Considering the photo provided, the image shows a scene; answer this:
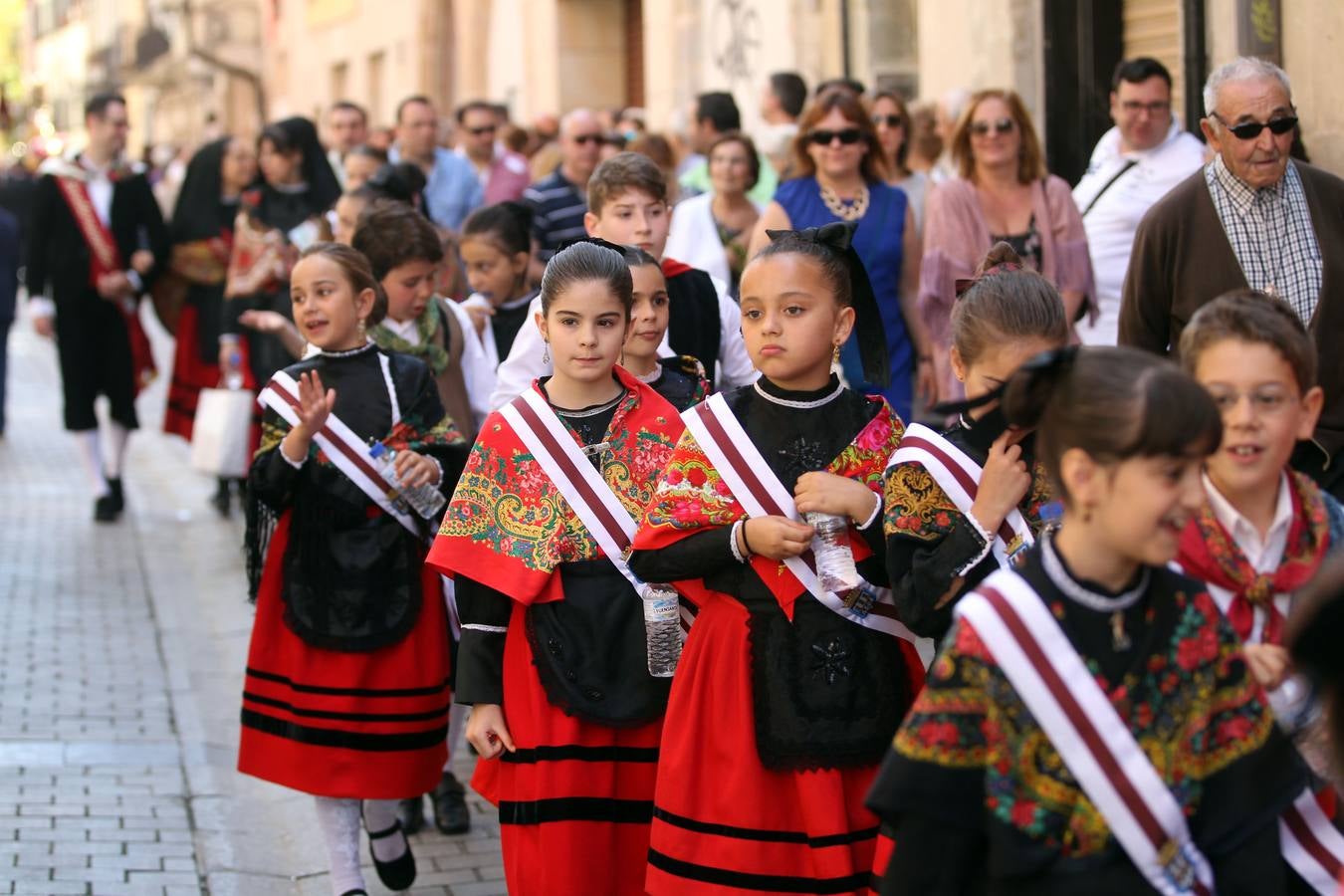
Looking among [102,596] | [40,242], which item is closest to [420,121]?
[40,242]

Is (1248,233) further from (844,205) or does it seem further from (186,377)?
(186,377)

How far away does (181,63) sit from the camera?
56344 millimetres

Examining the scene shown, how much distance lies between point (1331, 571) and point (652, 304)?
3188 mm

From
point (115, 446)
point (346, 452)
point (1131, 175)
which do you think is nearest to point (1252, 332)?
point (346, 452)

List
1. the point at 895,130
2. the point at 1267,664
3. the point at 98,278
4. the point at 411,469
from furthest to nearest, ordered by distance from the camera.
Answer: the point at 98,278
the point at 895,130
the point at 411,469
the point at 1267,664

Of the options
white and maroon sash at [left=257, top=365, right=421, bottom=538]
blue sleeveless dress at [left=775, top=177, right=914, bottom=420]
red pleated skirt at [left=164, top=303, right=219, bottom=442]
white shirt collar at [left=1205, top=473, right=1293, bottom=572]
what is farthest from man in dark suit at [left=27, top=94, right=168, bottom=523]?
white shirt collar at [left=1205, top=473, right=1293, bottom=572]

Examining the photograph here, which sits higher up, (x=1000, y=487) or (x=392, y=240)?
(x=392, y=240)

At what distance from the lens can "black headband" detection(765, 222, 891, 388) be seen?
14.5 ft

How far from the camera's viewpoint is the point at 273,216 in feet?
35.6

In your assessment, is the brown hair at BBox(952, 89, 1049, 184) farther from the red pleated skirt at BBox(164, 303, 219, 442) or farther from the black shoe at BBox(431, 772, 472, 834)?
the red pleated skirt at BBox(164, 303, 219, 442)

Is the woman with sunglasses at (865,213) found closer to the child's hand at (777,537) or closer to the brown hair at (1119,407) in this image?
the child's hand at (777,537)

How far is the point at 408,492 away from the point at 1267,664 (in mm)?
2812

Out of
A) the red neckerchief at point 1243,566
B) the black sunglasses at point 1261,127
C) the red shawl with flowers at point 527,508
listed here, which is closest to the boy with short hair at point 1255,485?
the red neckerchief at point 1243,566

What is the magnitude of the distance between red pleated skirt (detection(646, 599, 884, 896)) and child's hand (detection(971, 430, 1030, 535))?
66 cm
